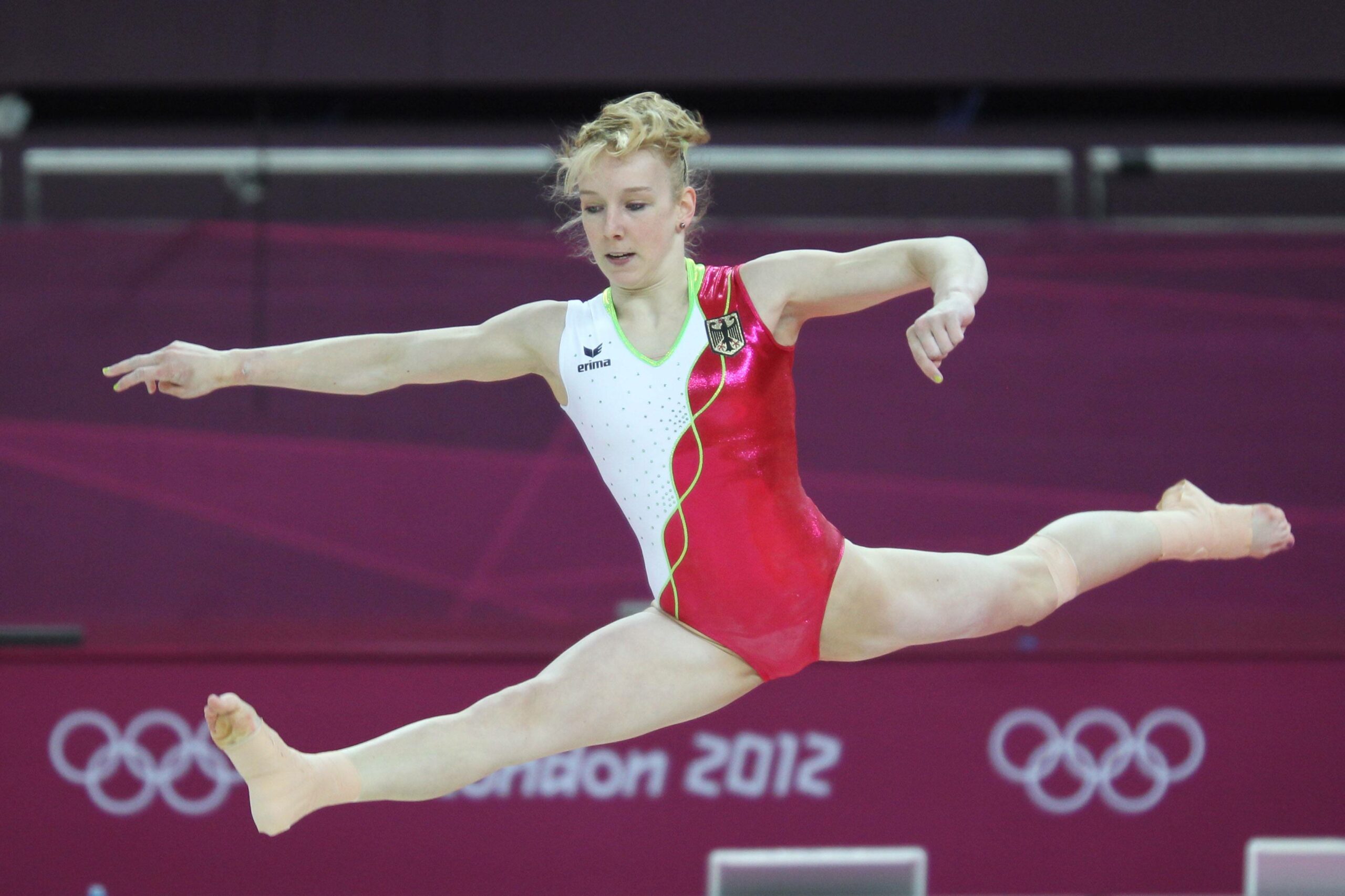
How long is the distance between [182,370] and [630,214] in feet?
3.22

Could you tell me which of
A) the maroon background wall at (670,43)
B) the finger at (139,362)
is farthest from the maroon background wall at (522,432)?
the finger at (139,362)

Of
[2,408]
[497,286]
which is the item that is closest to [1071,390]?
[497,286]

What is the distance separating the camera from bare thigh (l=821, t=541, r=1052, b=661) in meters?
3.21

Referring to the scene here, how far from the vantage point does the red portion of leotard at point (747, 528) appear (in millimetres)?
3131

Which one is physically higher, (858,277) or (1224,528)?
(858,277)

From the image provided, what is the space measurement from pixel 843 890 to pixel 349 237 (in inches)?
126

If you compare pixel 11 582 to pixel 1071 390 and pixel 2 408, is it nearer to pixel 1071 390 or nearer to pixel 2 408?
pixel 2 408

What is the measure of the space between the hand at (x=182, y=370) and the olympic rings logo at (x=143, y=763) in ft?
7.18

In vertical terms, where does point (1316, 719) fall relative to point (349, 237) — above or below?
below

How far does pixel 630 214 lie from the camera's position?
3152 mm

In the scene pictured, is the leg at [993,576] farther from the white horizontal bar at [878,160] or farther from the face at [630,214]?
the white horizontal bar at [878,160]

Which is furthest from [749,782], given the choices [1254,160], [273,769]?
[1254,160]

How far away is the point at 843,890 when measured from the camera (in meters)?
3.96

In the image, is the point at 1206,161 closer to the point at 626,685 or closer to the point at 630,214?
the point at 630,214
